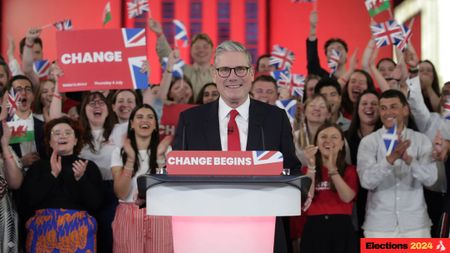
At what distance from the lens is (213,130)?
2.45 m

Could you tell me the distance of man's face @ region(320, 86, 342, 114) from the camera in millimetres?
5082

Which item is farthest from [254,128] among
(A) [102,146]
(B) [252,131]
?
(A) [102,146]

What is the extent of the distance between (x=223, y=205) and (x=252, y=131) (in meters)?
0.61

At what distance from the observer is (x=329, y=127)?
4.49m

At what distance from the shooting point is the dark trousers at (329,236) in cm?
432

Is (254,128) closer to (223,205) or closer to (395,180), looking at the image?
(223,205)

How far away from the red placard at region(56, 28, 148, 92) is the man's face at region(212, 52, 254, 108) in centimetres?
261

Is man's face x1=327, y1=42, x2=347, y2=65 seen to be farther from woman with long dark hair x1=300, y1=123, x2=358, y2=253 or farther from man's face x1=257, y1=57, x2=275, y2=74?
woman with long dark hair x1=300, y1=123, x2=358, y2=253

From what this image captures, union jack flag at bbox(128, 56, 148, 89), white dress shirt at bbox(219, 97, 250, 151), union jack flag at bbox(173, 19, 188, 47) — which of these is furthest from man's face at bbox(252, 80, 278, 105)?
white dress shirt at bbox(219, 97, 250, 151)

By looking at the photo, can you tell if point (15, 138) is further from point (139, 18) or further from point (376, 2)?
point (139, 18)

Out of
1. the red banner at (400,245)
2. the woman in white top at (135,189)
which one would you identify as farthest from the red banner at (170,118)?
the red banner at (400,245)

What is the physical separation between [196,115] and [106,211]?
7.25ft

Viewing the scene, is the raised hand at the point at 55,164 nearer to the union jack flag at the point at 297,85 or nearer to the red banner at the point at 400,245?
the union jack flag at the point at 297,85

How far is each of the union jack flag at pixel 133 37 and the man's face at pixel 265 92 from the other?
867 millimetres
